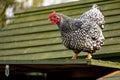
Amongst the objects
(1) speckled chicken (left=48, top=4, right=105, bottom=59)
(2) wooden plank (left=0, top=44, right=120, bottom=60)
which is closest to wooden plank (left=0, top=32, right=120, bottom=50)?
(2) wooden plank (left=0, top=44, right=120, bottom=60)

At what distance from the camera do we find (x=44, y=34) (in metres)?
7.89

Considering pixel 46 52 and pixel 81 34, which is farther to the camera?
pixel 46 52

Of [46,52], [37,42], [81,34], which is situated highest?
[81,34]

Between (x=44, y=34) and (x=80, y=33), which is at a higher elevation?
(x=80, y=33)

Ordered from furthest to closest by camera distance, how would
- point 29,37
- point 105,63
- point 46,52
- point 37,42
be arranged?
point 29,37 → point 37,42 → point 46,52 → point 105,63

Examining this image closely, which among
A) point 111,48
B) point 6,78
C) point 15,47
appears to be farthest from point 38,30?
point 111,48

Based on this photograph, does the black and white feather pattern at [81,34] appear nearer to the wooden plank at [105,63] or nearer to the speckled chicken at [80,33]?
the speckled chicken at [80,33]

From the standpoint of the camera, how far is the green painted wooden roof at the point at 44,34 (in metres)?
6.86

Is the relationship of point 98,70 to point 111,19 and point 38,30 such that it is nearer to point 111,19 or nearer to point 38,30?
point 111,19

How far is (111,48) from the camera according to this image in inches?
258

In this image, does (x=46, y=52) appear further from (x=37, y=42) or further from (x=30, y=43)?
(x=30, y=43)

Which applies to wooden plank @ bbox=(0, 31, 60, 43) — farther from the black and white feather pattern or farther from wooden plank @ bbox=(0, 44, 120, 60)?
the black and white feather pattern

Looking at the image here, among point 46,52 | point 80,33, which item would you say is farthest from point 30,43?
point 80,33

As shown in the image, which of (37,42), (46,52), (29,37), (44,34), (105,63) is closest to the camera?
(105,63)
